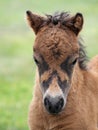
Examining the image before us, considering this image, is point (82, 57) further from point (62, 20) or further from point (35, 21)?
point (35, 21)

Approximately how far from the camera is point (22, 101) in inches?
786

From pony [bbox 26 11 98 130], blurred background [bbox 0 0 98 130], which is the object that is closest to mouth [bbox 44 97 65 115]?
pony [bbox 26 11 98 130]

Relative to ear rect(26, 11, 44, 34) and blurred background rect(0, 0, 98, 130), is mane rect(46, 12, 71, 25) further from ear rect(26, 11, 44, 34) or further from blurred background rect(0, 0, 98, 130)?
blurred background rect(0, 0, 98, 130)

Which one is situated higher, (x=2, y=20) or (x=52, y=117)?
(x=52, y=117)

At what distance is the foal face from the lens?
9.22 m

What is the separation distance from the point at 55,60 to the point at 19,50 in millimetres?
19656

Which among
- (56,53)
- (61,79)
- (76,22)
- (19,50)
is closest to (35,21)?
(76,22)

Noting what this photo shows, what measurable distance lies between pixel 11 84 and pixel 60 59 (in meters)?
13.9

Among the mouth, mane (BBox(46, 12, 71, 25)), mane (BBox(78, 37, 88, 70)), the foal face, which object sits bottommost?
mane (BBox(78, 37, 88, 70))

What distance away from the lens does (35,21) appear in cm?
980

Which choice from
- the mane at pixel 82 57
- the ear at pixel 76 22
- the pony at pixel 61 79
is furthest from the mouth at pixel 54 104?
the mane at pixel 82 57

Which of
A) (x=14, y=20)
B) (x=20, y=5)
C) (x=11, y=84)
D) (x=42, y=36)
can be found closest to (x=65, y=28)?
(x=42, y=36)

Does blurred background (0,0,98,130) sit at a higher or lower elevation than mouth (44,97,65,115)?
lower

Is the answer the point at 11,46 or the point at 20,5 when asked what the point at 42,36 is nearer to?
the point at 11,46
